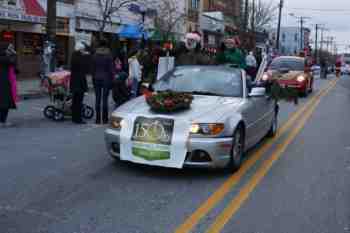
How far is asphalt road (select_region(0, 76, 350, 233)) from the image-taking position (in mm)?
4922

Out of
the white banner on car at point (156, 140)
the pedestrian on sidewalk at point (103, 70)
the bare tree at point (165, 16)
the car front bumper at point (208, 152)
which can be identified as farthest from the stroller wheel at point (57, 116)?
the bare tree at point (165, 16)

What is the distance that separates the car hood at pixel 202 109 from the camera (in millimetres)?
6598

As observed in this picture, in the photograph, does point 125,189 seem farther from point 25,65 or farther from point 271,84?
point 25,65

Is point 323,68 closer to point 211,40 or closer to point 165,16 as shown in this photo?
point 211,40

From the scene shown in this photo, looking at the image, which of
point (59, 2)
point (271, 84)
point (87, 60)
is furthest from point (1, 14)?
point (271, 84)

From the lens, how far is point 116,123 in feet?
22.7

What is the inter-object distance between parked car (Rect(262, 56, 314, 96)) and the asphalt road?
11532 millimetres

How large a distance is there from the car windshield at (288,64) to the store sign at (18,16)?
10.3 metres

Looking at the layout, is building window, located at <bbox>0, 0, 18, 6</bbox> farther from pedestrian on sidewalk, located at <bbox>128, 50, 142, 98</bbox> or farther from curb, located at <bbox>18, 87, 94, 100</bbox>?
pedestrian on sidewalk, located at <bbox>128, 50, 142, 98</bbox>

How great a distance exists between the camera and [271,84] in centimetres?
997

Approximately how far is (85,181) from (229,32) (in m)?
44.2

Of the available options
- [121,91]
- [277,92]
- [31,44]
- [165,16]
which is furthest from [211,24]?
[277,92]

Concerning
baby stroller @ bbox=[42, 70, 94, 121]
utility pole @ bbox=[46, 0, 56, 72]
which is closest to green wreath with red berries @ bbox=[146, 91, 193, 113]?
baby stroller @ bbox=[42, 70, 94, 121]

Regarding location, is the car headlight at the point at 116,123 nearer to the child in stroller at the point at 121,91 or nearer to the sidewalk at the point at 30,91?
the child in stroller at the point at 121,91
